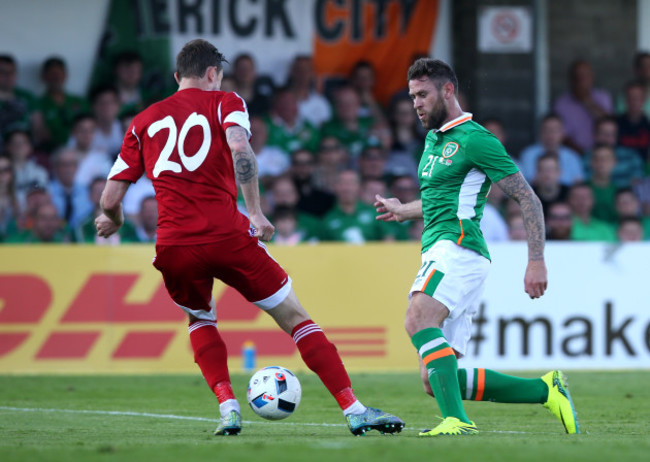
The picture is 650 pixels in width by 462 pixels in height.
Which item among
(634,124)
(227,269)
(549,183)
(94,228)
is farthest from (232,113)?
(634,124)

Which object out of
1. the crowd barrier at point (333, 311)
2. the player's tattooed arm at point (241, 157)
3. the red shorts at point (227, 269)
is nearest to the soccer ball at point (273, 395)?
the red shorts at point (227, 269)

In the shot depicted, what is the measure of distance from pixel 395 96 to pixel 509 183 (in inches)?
405

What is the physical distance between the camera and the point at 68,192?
1372 cm

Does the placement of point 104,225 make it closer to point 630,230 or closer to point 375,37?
point 630,230

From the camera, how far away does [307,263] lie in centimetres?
1271

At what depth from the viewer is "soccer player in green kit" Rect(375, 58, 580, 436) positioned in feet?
21.1

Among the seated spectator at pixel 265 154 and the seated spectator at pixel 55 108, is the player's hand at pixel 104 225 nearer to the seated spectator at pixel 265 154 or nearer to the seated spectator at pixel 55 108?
the seated spectator at pixel 265 154

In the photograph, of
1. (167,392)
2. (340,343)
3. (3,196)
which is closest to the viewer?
(167,392)

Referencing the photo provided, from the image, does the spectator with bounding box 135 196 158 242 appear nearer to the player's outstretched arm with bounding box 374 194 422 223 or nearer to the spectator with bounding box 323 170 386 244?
the spectator with bounding box 323 170 386 244

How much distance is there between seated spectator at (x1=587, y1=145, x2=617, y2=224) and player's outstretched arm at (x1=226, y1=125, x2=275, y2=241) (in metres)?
9.43

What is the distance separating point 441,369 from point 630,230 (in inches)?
323

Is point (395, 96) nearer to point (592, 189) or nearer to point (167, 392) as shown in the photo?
point (592, 189)

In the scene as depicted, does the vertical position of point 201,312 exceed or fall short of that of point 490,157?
it falls short

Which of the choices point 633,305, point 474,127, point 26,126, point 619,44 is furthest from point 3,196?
point 619,44
